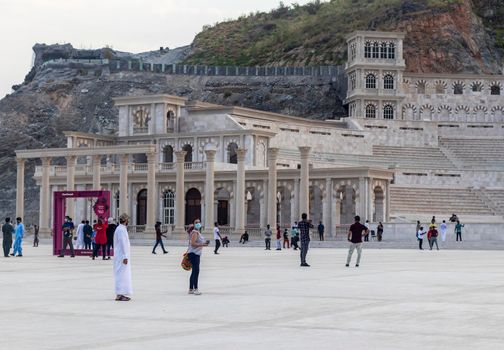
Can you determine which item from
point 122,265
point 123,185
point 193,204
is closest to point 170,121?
point 193,204

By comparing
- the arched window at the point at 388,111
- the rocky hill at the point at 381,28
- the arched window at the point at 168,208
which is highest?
the rocky hill at the point at 381,28

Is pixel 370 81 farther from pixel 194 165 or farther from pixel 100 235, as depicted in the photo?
pixel 100 235

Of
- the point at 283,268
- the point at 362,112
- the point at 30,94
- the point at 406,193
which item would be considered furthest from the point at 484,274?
the point at 30,94

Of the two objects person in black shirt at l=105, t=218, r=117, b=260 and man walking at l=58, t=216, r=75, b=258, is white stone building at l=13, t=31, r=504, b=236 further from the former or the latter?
person in black shirt at l=105, t=218, r=117, b=260

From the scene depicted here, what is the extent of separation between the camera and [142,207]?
8375 centimetres

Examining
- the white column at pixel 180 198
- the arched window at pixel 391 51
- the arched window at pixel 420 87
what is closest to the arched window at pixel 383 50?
the arched window at pixel 391 51

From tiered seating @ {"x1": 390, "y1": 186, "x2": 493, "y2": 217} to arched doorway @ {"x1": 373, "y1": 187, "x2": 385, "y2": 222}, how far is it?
218cm

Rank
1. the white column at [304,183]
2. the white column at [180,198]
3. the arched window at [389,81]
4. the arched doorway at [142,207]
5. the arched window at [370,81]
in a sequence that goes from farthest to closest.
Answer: the arched window at [370,81]
the arched window at [389,81]
the arched doorway at [142,207]
the white column at [180,198]
the white column at [304,183]

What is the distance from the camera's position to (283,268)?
33.0 metres

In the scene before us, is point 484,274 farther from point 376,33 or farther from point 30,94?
point 30,94

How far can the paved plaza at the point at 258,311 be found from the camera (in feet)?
46.0

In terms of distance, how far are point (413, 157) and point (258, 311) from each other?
3001 inches

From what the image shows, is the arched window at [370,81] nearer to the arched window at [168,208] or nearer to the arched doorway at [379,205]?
the arched doorway at [379,205]

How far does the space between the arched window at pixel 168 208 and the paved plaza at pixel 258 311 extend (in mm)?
51814
